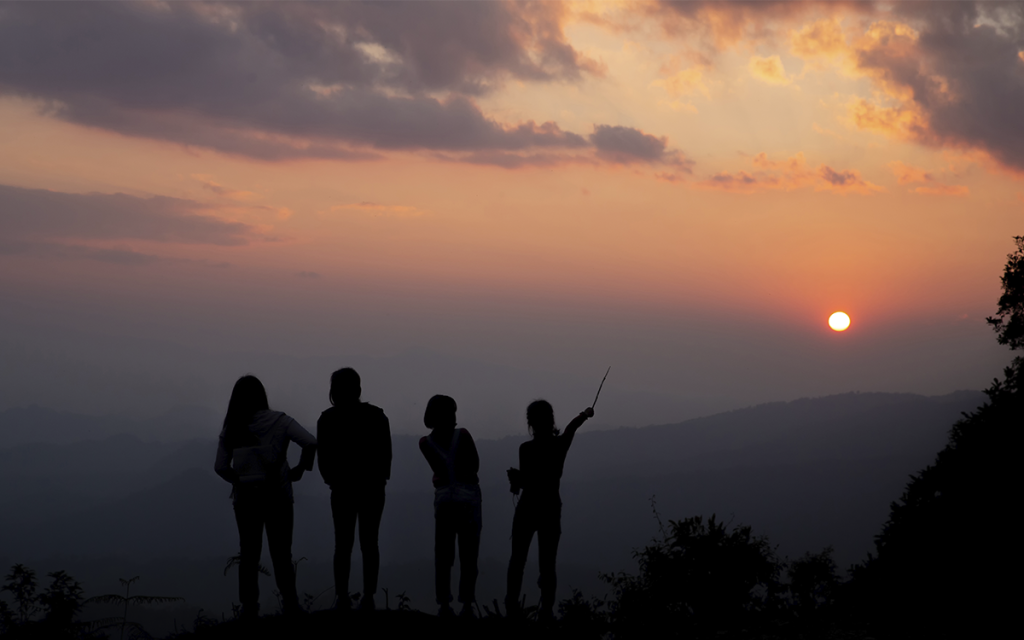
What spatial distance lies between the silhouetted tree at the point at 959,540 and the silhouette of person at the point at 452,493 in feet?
12.7

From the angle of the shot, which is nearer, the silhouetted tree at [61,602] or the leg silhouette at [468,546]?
the leg silhouette at [468,546]

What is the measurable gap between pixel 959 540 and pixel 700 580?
331 cm

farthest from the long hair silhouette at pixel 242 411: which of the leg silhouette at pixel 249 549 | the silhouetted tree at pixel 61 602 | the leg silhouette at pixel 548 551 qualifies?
the silhouetted tree at pixel 61 602

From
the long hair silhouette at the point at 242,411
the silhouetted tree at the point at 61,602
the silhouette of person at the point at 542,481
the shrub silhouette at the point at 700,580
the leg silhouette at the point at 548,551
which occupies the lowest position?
the shrub silhouette at the point at 700,580

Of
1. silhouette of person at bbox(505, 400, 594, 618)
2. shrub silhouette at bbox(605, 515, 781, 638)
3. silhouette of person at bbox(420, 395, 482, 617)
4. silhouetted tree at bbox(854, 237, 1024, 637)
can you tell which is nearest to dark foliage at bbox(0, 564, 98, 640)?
silhouette of person at bbox(420, 395, 482, 617)

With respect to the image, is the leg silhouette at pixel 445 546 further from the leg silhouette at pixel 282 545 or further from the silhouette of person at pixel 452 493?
the leg silhouette at pixel 282 545

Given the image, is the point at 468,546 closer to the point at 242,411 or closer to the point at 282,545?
the point at 282,545

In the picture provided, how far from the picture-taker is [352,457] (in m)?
6.54

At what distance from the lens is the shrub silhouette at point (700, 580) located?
27.4ft

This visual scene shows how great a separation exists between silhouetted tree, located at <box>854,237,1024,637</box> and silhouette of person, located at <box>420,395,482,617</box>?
3881 millimetres

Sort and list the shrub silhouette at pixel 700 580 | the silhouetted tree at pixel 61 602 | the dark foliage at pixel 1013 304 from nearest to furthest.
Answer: the silhouetted tree at pixel 61 602, the shrub silhouette at pixel 700 580, the dark foliage at pixel 1013 304

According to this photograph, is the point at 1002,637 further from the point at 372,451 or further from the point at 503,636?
the point at 372,451

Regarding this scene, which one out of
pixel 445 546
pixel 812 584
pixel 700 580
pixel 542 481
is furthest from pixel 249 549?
pixel 812 584

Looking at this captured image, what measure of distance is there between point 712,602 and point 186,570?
20714 cm
